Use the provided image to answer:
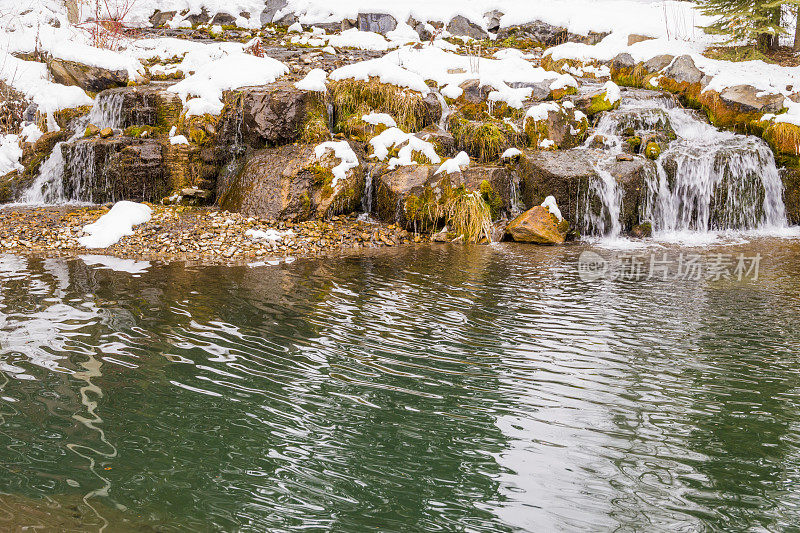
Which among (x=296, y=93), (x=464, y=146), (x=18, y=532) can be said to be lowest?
(x=18, y=532)

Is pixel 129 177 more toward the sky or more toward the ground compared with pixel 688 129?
more toward the ground

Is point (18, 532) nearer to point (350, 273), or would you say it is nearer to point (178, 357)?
point (178, 357)

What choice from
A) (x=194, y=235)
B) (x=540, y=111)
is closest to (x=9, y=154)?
(x=194, y=235)

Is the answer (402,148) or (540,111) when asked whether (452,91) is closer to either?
(540,111)

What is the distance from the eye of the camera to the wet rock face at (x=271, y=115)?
41.3 ft

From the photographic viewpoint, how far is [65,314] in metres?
6.04

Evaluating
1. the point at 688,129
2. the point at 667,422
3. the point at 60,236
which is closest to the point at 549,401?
the point at 667,422

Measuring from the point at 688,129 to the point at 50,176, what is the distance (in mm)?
14648

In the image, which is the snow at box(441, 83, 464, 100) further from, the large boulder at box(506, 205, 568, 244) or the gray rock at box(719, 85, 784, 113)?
the gray rock at box(719, 85, 784, 113)

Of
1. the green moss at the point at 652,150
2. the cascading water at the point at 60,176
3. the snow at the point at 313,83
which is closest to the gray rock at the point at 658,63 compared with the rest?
the green moss at the point at 652,150

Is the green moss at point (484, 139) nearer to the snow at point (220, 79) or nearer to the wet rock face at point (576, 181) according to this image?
the wet rock face at point (576, 181)

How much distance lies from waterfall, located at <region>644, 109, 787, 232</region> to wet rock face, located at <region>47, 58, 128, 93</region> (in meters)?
14.0

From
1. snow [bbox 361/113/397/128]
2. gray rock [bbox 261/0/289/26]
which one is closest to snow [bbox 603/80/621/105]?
snow [bbox 361/113/397/128]

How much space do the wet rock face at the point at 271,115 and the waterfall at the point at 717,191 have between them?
24.1 ft
